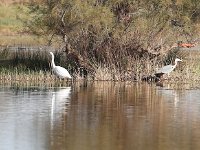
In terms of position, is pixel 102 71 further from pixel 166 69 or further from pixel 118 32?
pixel 166 69

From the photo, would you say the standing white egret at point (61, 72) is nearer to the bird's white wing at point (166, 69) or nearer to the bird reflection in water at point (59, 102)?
the bird reflection in water at point (59, 102)

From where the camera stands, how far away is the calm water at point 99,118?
15.5 meters

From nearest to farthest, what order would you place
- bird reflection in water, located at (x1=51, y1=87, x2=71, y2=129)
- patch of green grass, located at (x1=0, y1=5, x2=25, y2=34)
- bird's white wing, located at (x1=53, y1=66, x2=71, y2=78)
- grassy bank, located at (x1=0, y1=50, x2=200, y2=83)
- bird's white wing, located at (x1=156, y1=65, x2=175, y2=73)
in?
bird reflection in water, located at (x1=51, y1=87, x2=71, y2=129)
bird's white wing, located at (x1=53, y1=66, x2=71, y2=78)
bird's white wing, located at (x1=156, y1=65, x2=175, y2=73)
grassy bank, located at (x1=0, y1=50, x2=200, y2=83)
patch of green grass, located at (x1=0, y1=5, x2=25, y2=34)

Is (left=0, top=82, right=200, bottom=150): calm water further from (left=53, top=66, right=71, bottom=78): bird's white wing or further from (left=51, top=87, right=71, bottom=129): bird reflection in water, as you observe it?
(left=53, top=66, right=71, bottom=78): bird's white wing

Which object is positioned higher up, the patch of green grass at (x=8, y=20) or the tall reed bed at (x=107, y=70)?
the patch of green grass at (x=8, y=20)

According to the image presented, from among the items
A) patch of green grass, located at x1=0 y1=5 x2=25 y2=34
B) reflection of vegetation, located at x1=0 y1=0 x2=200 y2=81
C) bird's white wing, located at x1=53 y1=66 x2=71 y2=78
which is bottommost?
bird's white wing, located at x1=53 y1=66 x2=71 y2=78

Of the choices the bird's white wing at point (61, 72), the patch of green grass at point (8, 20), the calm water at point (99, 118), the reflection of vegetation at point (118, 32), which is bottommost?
the calm water at point (99, 118)

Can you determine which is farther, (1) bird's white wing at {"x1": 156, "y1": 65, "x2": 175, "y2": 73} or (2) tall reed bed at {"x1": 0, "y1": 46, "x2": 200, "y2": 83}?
(2) tall reed bed at {"x1": 0, "y1": 46, "x2": 200, "y2": 83}

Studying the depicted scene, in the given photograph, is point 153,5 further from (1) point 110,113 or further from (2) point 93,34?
(1) point 110,113

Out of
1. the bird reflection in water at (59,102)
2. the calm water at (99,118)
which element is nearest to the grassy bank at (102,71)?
the calm water at (99,118)

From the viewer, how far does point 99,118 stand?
741 inches

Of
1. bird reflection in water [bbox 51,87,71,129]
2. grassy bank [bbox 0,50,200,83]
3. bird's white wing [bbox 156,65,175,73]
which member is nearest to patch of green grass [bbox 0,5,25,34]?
grassy bank [bbox 0,50,200,83]

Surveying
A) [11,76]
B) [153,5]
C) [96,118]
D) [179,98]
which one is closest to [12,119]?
[96,118]

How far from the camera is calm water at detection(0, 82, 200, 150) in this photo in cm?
1548
